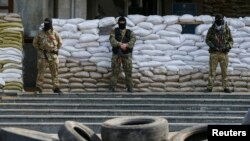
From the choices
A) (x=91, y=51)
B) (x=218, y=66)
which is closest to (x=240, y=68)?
(x=218, y=66)

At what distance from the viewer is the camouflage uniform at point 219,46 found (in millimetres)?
13055

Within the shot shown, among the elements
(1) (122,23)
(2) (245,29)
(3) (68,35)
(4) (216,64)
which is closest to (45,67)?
(3) (68,35)

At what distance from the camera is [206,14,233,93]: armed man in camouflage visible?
42.9 feet

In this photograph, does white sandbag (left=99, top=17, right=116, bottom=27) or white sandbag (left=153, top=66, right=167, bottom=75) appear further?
white sandbag (left=99, top=17, right=116, bottom=27)

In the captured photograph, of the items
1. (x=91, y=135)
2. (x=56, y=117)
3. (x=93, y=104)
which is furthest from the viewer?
(x=93, y=104)

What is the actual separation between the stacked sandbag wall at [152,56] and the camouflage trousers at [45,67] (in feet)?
1.48

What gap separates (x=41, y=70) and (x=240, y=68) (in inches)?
164

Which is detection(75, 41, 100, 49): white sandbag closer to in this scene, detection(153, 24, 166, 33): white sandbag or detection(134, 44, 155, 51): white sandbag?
detection(134, 44, 155, 51): white sandbag

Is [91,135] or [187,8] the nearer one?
[91,135]

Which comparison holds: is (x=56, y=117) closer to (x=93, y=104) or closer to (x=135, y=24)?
(x=93, y=104)

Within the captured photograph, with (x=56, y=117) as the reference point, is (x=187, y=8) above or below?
above

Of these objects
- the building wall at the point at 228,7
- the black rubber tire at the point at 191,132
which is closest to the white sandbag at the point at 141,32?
the building wall at the point at 228,7

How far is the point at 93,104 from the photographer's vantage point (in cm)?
1212

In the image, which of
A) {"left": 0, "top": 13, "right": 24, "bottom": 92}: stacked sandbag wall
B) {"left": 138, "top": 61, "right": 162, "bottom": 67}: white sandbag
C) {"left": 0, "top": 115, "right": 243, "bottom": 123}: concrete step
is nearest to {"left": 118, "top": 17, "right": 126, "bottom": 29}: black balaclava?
{"left": 138, "top": 61, "right": 162, "bottom": 67}: white sandbag
